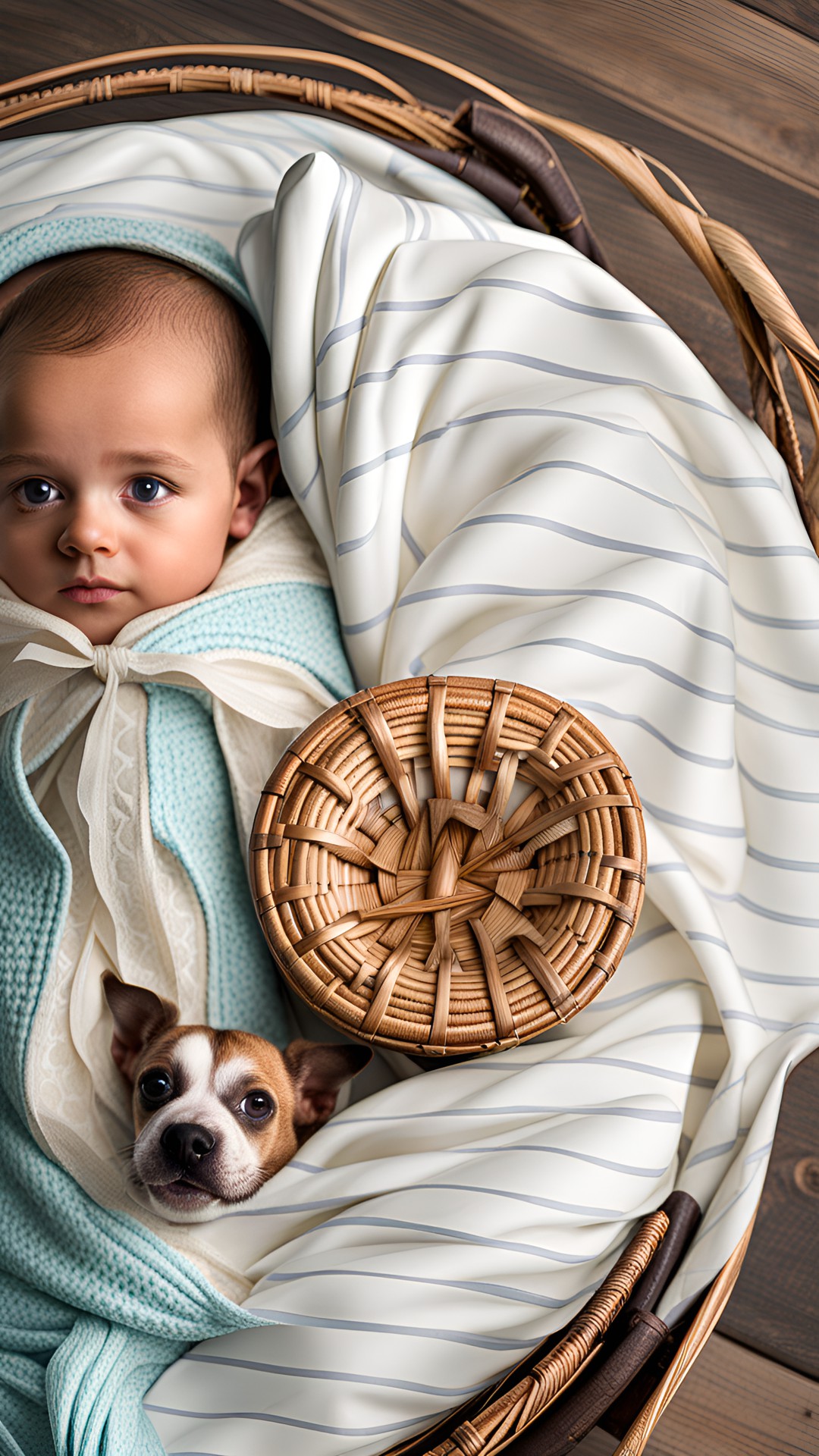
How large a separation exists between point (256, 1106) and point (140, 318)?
0.75 meters

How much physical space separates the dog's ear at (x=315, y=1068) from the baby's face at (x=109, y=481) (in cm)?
46

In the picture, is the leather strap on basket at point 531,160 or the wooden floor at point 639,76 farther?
the wooden floor at point 639,76

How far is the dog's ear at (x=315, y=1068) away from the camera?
3.10 feet

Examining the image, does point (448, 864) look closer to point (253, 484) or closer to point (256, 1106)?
point (256, 1106)

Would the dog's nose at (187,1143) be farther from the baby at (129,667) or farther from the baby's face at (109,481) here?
the baby's face at (109,481)

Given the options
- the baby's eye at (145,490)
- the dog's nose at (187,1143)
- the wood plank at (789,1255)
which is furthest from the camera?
the wood plank at (789,1255)

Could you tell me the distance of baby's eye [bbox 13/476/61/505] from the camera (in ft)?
3.40

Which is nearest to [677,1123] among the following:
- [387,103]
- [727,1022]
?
[727,1022]

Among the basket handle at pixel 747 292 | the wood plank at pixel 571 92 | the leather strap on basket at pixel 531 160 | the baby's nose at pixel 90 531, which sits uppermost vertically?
the wood plank at pixel 571 92

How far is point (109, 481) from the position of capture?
3.37ft

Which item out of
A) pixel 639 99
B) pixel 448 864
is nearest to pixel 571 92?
pixel 639 99

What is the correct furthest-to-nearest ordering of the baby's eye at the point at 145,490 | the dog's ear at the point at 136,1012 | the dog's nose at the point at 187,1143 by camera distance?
the baby's eye at the point at 145,490, the dog's ear at the point at 136,1012, the dog's nose at the point at 187,1143

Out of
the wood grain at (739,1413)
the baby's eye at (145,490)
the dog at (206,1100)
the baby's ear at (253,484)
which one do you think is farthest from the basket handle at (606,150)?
the wood grain at (739,1413)

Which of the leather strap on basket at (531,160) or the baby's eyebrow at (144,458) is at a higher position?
the leather strap on basket at (531,160)
